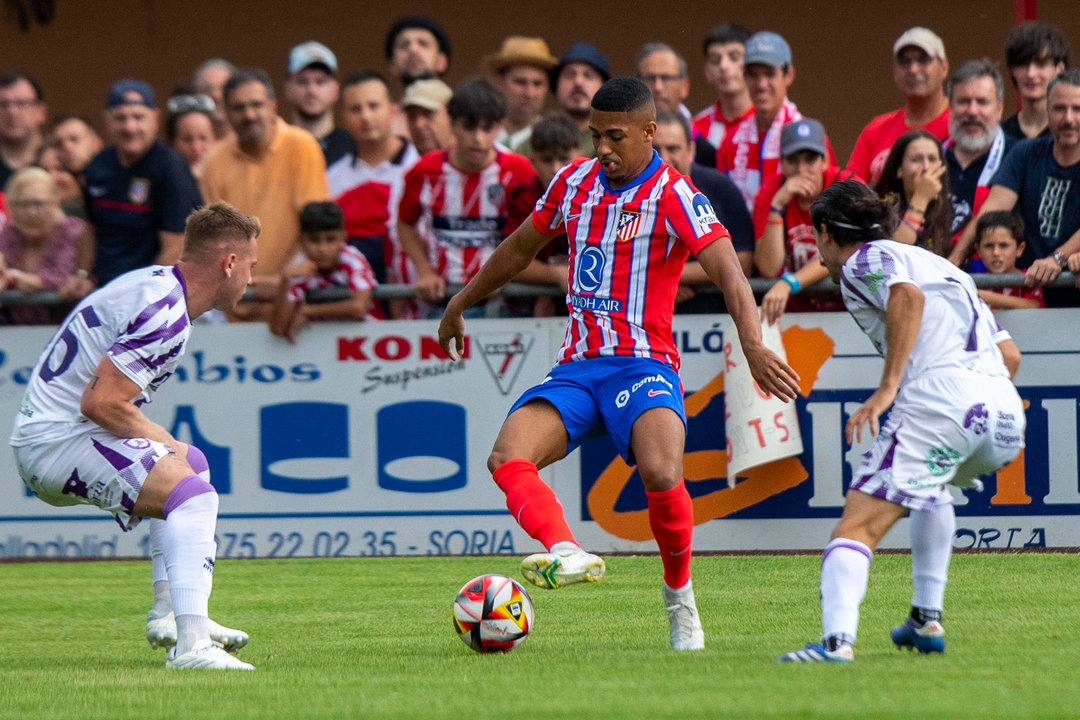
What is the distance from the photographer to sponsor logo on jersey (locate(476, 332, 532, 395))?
343 inches

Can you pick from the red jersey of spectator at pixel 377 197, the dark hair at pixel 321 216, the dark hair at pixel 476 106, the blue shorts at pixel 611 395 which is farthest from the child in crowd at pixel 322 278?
the blue shorts at pixel 611 395

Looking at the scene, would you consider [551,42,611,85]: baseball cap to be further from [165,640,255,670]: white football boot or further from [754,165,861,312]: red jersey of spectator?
[165,640,255,670]: white football boot

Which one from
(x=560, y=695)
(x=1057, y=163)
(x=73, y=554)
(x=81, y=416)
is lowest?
(x=73, y=554)

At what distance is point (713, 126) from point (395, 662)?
5245 mm

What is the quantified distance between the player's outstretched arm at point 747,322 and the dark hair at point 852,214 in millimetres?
383

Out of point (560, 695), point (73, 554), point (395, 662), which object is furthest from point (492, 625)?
point (73, 554)

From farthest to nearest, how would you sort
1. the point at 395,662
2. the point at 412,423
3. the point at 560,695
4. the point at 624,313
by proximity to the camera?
the point at 412,423
the point at 624,313
the point at 395,662
the point at 560,695

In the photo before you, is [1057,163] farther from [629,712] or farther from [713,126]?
[629,712]

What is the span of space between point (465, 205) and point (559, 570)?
4098 millimetres

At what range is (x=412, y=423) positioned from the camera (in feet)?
28.9

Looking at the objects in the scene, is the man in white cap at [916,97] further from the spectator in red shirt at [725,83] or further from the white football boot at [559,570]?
the white football boot at [559,570]

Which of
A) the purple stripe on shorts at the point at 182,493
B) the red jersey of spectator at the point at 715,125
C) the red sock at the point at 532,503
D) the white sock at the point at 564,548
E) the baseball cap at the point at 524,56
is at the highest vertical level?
the baseball cap at the point at 524,56

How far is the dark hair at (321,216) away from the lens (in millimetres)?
8703

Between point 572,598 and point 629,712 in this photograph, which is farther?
point 572,598
